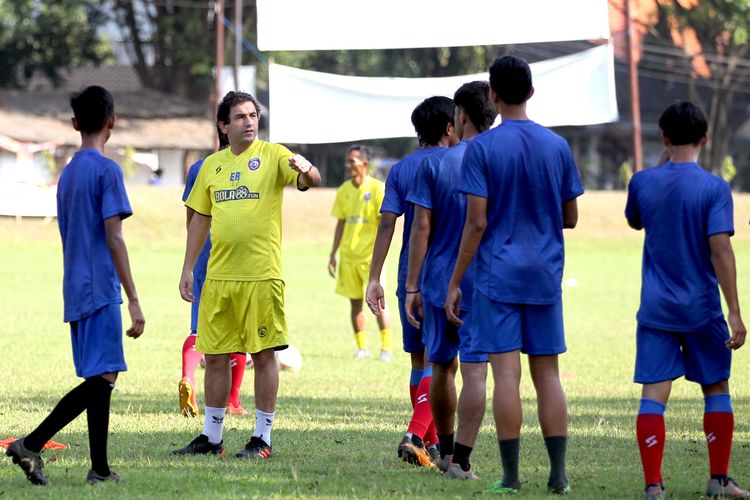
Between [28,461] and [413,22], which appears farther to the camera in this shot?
[413,22]

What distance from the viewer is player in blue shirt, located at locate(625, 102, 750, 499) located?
19.1 feet

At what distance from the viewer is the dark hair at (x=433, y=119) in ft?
22.7

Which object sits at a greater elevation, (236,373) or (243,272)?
(243,272)

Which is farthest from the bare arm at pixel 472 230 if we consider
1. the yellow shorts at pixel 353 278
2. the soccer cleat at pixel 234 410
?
the yellow shorts at pixel 353 278

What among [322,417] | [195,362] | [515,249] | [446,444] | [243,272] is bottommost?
[322,417]

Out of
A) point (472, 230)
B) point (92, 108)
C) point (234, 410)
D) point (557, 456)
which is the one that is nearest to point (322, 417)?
point (234, 410)

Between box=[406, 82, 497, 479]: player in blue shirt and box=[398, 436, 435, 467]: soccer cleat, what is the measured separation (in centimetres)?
15

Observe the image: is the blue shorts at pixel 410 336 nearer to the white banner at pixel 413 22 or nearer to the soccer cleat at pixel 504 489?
the soccer cleat at pixel 504 489

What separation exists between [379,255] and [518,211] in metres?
1.28

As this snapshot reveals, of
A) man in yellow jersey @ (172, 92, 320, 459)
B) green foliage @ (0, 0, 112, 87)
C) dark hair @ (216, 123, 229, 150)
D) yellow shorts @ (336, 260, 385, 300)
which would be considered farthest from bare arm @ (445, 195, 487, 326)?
green foliage @ (0, 0, 112, 87)

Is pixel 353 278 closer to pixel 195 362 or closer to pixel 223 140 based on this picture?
pixel 195 362

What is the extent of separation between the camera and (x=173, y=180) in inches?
2072

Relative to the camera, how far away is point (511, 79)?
233 inches

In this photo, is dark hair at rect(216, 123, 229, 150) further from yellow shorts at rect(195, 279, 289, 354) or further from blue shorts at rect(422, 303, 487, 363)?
blue shorts at rect(422, 303, 487, 363)
